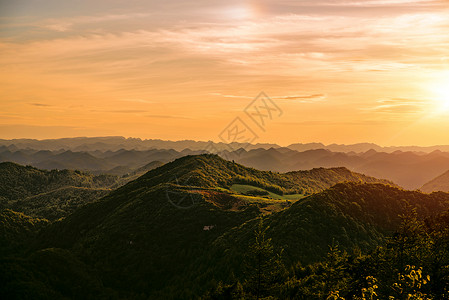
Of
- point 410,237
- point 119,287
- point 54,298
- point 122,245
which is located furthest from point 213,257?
point 410,237

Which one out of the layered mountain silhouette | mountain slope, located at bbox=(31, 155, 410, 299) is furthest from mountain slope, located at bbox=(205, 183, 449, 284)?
mountain slope, located at bbox=(31, 155, 410, 299)

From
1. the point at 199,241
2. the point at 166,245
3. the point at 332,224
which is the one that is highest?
the point at 332,224

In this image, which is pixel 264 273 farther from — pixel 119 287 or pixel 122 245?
pixel 122 245

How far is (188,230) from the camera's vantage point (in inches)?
6959

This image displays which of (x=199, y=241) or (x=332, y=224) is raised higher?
(x=332, y=224)

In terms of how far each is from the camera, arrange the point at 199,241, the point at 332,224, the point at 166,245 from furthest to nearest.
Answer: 1. the point at 166,245
2. the point at 199,241
3. the point at 332,224

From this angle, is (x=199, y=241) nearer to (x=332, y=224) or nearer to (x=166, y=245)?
(x=166, y=245)

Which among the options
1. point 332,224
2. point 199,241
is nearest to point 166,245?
point 199,241

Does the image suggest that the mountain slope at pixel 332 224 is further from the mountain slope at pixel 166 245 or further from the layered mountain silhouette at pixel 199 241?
the mountain slope at pixel 166 245

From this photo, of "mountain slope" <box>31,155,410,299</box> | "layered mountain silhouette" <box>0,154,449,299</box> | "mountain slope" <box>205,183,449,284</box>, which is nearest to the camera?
"mountain slope" <box>205,183,449,284</box>

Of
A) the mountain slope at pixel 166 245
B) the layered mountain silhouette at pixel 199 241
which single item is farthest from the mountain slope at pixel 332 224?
the mountain slope at pixel 166 245

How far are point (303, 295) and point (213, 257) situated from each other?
79.1m

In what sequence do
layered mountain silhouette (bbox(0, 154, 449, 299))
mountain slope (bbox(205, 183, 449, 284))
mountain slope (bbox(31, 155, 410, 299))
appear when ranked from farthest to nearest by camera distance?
mountain slope (bbox(31, 155, 410, 299)) → layered mountain silhouette (bbox(0, 154, 449, 299)) → mountain slope (bbox(205, 183, 449, 284))

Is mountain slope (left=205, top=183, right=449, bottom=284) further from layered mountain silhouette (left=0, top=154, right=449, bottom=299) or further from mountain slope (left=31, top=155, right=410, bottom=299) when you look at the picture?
mountain slope (left=31, top=155, right=410, bottom=299)
